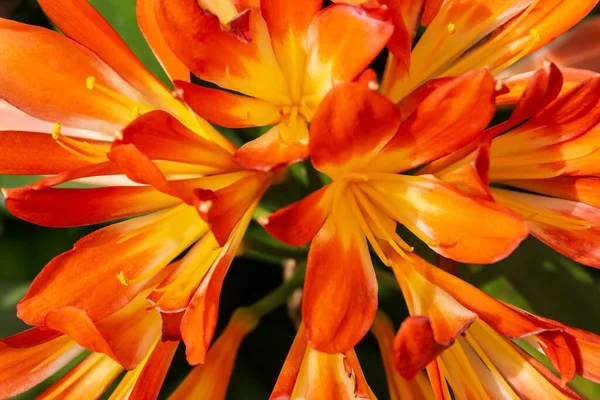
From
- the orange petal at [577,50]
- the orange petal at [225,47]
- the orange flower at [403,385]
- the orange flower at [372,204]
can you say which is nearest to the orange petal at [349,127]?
the orange flower at [372,204]

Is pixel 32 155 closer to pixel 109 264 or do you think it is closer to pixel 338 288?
pixel 109 264

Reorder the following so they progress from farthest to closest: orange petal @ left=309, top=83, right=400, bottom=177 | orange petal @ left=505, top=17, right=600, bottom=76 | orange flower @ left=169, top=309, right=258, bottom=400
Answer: orange petal @ left=505, top=17, right=600, bottom=76
orange flower @ left=169, top=309, right=258, bottom=400
orange petal @ left=309, top=83, right=400, bottom=177

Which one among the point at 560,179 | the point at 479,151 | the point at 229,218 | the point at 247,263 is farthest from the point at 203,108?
the point at 247,263

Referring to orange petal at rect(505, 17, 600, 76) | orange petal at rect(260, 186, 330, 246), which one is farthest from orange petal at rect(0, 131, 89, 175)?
orange petal at rect(505, 17, 600, 76)

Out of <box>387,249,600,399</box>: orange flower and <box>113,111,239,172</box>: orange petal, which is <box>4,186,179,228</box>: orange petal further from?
<box>387,249,600,399</box>: orange flower

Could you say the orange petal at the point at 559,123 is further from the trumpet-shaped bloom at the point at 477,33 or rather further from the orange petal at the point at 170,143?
the orange petal at the point at 170,143

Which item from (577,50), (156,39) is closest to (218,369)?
(156,39)
